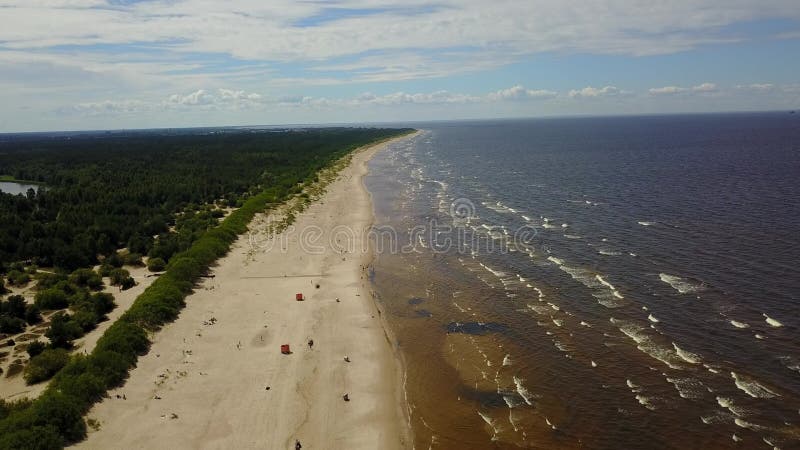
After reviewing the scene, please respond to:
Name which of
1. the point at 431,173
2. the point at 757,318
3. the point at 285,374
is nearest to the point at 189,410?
the point at 285,374

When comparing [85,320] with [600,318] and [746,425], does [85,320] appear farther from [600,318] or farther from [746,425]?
[746,425]

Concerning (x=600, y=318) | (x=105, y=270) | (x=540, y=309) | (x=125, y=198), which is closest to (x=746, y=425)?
(x=600, y=318)

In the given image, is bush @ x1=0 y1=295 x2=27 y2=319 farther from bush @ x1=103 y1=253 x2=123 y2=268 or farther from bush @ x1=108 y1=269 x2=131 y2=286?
bush @ x1=103 y1=253 x2=123 y2=268

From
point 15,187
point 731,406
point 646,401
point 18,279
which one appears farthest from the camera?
point 15,187

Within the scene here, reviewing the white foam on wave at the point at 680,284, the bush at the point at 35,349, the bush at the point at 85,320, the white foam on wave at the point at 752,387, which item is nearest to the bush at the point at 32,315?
the bush at the point at 85,320

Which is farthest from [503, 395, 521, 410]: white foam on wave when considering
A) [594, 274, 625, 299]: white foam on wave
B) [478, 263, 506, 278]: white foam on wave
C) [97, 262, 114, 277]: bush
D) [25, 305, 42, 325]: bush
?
[97, 262, 114, 277]: bush

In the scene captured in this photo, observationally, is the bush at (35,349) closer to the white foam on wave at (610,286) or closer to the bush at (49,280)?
the bush at (49,280)

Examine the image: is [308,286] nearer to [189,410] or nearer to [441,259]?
[441,259]
